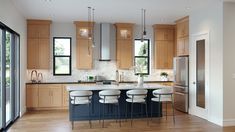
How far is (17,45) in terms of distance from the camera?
6.77m

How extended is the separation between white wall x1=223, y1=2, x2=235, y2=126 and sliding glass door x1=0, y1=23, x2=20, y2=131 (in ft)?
16.3

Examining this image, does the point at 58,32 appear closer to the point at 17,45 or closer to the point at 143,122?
the point at 17,45

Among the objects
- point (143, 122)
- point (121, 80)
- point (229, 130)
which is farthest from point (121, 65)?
point (229, 130)

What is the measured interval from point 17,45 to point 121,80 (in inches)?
146

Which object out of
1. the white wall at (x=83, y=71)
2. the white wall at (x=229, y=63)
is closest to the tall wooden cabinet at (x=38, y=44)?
the white wall at (x=83, y=71)

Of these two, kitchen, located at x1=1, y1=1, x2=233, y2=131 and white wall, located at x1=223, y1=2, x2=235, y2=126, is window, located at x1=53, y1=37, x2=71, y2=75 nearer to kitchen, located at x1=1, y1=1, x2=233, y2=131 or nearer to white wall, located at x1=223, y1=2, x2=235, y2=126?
kitchen, located at x1=1, y1=1, x2=233, y2=131

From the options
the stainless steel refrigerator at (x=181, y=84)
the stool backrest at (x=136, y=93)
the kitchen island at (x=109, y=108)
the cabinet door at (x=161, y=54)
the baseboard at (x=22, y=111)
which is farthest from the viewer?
the cabinet door at (x=161, y=54)

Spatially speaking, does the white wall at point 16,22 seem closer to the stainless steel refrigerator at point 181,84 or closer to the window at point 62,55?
the window at point 62,55

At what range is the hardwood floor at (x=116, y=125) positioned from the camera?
5543 mm

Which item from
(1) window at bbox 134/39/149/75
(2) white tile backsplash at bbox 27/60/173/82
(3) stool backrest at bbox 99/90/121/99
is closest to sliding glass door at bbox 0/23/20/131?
(2) white tile backsplash at bbox 27/60/173/82

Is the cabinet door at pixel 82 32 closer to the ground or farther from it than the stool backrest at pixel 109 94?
farther from it

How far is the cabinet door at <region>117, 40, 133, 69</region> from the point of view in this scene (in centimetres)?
870

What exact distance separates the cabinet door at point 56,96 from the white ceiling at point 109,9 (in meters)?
2.23

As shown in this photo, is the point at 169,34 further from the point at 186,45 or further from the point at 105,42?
the point at 105,42
